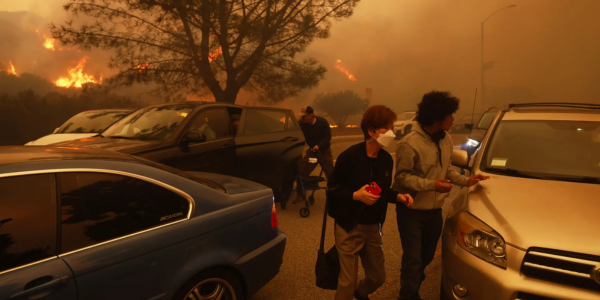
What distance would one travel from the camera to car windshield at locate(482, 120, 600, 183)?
303 cm

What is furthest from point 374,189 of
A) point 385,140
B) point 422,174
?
point 422,174

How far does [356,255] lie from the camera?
2484 millimetres

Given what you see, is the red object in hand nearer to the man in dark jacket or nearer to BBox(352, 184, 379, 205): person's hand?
BBox(352, 184, 379, 205): person's hand

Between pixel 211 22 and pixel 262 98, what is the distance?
185 inches

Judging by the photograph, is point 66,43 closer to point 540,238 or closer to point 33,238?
point 33,238

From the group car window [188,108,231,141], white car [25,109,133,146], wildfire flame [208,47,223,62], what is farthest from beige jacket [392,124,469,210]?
wildfire flame [208,47,223,62]

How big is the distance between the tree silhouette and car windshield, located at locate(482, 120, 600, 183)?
1269 inches

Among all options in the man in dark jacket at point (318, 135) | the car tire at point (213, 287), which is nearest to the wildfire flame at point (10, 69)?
the man in dark jacket at point (318, 135)

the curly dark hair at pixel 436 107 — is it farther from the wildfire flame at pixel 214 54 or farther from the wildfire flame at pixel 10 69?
the wildfire flame at pixel 10 69

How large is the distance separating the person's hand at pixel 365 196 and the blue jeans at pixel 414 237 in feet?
2.17

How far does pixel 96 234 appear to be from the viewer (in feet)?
6.19

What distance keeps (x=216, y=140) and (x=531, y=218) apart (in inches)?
156

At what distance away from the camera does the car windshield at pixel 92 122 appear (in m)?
8.00

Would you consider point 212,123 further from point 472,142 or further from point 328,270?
point 472,142
